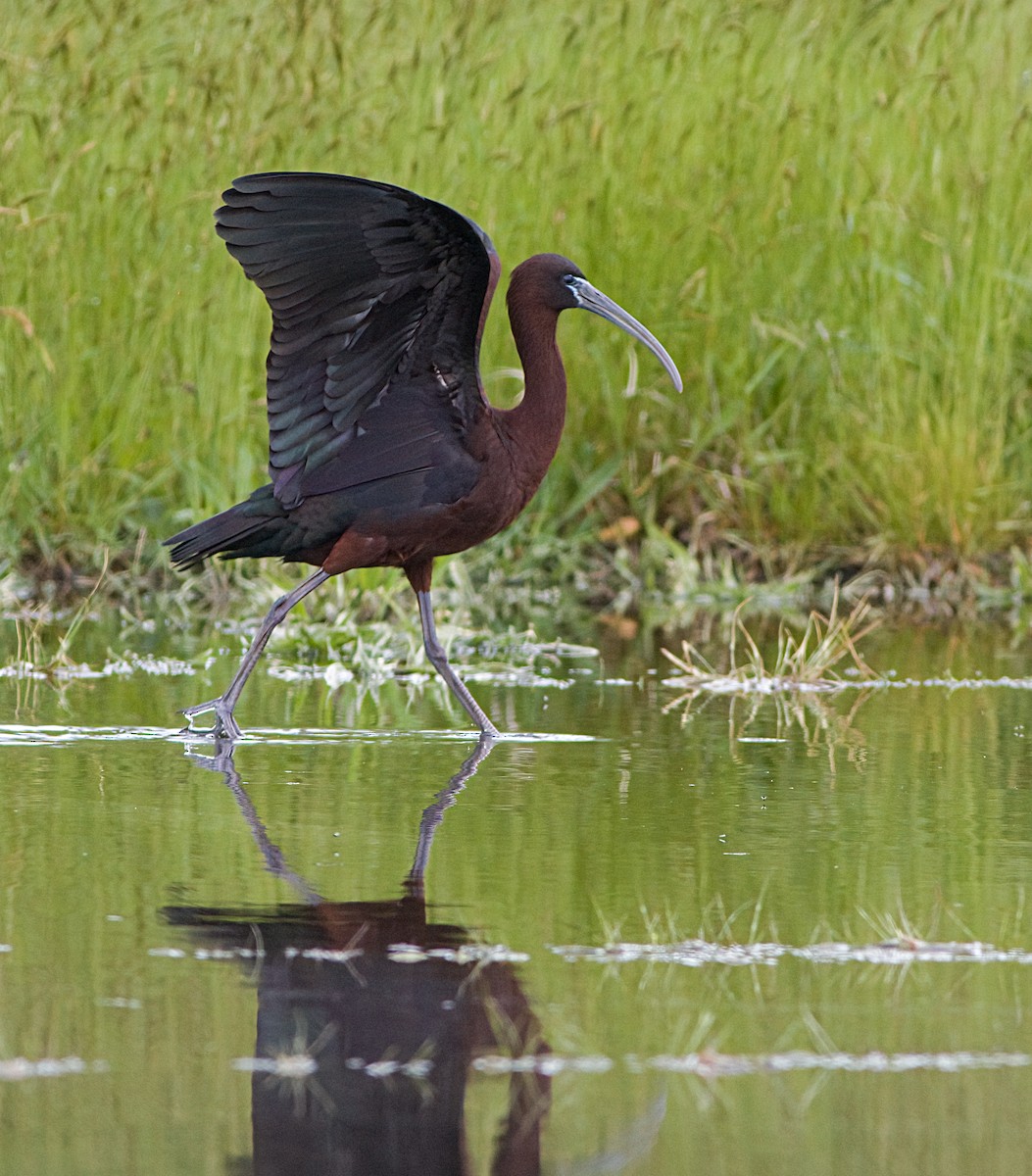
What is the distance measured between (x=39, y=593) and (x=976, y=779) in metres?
4.66

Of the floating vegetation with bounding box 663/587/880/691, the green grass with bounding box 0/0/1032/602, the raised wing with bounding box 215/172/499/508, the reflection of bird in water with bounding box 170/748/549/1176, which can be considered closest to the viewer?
the reflection of bird in water with bounding box 170/748/549/1176

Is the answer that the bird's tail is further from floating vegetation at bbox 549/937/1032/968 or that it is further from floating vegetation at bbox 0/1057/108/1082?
floating vegetation at bbox 0/1057/108/1082

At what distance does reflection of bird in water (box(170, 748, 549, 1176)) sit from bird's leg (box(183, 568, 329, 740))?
1.74 meters

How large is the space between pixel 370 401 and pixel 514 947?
2.49 m

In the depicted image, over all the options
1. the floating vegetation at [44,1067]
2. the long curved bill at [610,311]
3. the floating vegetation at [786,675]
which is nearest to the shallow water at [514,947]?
the floating vegetation at [44,1067]

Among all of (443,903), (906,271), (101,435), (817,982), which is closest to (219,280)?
(101,435)

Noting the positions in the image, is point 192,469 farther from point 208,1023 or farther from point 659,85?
point 208,1023

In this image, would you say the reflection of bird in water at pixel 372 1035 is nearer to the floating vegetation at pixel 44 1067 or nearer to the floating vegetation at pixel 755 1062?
the floating vegetation at pixel 755 1062

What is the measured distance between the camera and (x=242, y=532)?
5.73 m

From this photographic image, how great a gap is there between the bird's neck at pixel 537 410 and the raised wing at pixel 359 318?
0.14 metres

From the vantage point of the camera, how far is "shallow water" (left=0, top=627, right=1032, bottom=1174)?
2.63 m

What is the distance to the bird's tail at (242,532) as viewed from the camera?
5.74 m

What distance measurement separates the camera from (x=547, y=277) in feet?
19.8

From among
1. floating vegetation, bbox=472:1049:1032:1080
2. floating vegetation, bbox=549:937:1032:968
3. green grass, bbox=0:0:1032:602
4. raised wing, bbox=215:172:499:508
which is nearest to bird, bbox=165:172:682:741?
raised wing, bbox=215:172:499:508
